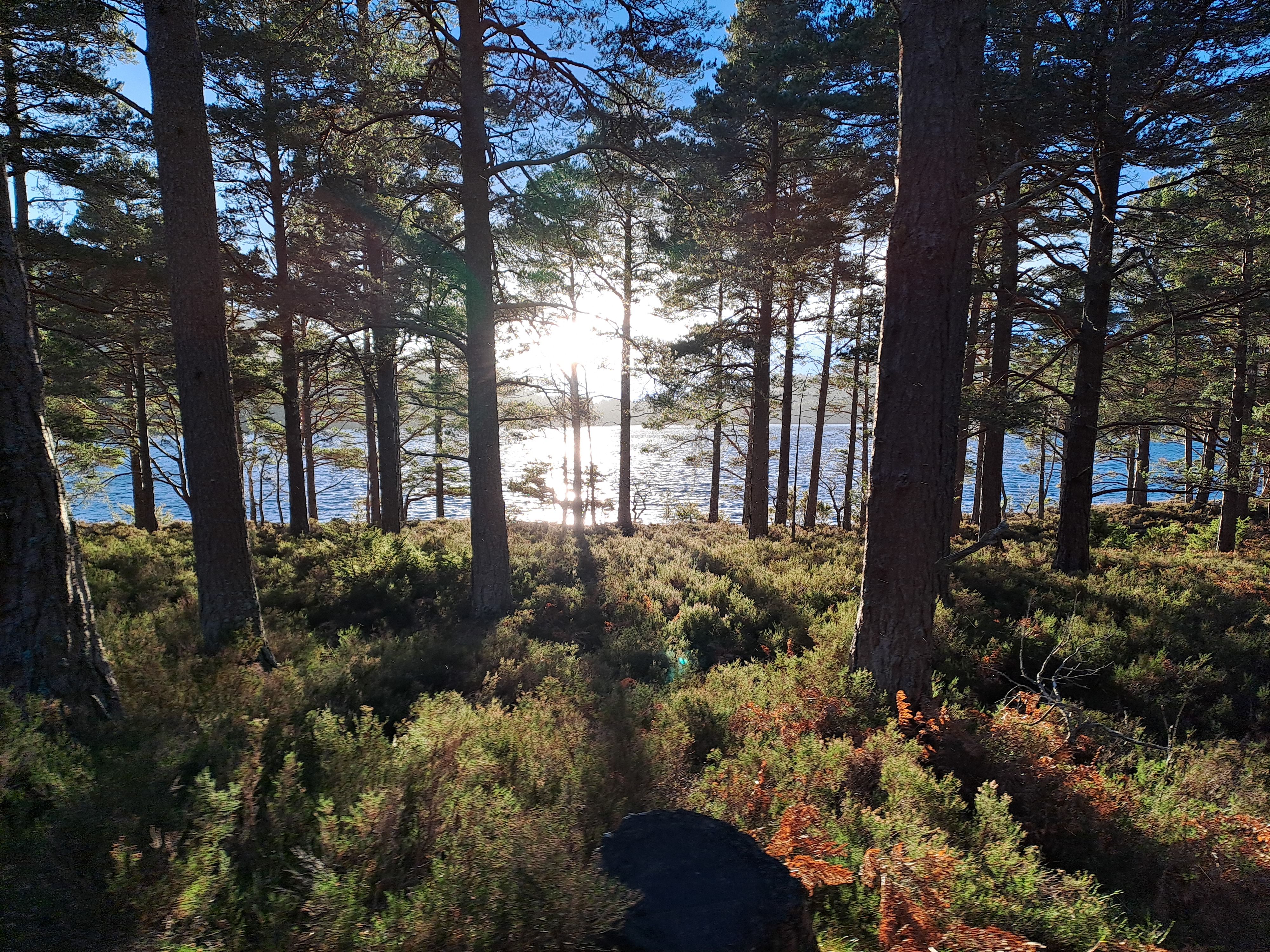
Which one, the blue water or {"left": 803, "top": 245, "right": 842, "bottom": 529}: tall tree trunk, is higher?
{"left": 803, "top": 245, "right": 842, "bottom": 529}: tall tree trunk

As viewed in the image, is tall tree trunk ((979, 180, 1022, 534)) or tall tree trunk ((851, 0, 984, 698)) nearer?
tall tree trunk ((851, 0, 984, 698))

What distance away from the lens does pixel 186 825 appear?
2.50m

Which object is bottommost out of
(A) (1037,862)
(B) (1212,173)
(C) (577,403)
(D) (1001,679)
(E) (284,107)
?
(D) (1001,679)

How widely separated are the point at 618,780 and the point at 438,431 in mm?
24172

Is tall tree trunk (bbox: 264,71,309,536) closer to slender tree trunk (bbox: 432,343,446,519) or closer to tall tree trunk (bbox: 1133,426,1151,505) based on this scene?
slender tree trunk (bbox: 432,343,446,519)

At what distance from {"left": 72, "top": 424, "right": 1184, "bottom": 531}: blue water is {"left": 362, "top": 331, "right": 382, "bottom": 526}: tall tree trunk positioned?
1.67 m

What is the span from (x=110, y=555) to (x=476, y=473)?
7502mm

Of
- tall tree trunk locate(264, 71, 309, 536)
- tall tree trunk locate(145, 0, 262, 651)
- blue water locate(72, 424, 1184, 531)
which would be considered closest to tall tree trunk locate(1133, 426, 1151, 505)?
blue water locate(72, 424, 1184, 531)

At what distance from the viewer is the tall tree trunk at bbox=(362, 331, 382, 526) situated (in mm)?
15586

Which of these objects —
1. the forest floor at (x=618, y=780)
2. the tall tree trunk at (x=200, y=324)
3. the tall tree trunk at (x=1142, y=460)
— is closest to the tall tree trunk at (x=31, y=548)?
the forest floor at (x=618, y=780)

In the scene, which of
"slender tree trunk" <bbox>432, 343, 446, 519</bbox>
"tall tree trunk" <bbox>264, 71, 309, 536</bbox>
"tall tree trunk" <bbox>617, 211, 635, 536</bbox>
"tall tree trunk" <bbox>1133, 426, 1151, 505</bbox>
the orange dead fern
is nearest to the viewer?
the orange dead fern

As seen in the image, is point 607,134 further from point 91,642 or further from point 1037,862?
point 1037,862

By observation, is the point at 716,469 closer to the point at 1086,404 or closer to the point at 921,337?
the point at 1086,404

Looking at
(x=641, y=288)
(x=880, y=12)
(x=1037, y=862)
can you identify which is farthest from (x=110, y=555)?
(x=880, y=12)
